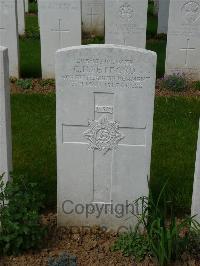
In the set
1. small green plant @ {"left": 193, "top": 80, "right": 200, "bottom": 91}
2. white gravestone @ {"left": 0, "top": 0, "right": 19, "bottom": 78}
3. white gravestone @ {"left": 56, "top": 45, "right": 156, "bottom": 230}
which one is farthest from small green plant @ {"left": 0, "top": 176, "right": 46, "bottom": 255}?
small green plant @ {"left": 193, "top": 80, "right": 200, "bottom": 91}

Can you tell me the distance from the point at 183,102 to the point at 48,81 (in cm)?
246

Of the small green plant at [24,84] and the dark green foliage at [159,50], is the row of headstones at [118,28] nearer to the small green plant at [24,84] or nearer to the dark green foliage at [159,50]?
the small green plant at [24,84]

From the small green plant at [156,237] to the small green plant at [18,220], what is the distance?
69cm

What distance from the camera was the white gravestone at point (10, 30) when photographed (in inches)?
325

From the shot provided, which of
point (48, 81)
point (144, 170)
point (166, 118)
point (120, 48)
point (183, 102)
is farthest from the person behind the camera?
point (48, 81)

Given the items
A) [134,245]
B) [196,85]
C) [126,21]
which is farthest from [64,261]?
[126,21]

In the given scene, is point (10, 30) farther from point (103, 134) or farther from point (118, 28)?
point (103, 134)

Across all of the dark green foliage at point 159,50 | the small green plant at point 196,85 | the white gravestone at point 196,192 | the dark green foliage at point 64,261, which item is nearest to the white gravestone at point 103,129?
the white gravestone at point 196,192

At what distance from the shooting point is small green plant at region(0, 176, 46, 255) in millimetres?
3564

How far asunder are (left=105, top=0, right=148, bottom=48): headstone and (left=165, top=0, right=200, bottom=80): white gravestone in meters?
0.51

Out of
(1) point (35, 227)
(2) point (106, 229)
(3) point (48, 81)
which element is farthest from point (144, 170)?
(3) point (48, 81)

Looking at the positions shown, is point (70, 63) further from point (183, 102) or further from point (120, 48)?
point (183, 102)

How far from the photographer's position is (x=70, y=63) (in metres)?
3.69

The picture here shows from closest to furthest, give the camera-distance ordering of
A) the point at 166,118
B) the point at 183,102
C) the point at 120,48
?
the point at 120,48
the point at 166,118
the point at 183,102
